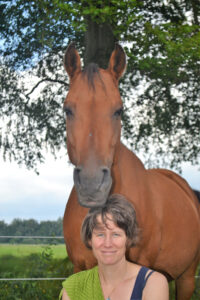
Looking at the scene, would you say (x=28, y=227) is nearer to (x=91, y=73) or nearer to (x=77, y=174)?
(x=91, y=73)

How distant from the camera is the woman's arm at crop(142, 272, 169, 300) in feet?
7.36

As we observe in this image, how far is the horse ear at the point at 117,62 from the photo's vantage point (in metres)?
3.92

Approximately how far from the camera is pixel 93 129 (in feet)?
11.2

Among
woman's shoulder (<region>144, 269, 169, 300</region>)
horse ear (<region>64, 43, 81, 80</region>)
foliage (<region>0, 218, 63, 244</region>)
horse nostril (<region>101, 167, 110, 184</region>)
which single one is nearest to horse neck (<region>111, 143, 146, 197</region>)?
horse nostril (<region>101, 167, 110, 184</region>)

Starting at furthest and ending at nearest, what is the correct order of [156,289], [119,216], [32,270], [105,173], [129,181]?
[32,270]
[129,181]
[105,173]
[119,216]
[156,289]

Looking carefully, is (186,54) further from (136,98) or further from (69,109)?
(69,109)

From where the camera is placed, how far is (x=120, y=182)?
12.4 feet

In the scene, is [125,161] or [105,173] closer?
[105,173]

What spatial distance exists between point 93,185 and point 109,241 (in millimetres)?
819

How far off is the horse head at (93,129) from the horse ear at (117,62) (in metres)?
0.01

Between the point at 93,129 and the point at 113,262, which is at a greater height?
the point at 93,129

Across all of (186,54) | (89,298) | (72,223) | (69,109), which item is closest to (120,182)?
(72,223)

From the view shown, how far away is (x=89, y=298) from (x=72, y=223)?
140cm

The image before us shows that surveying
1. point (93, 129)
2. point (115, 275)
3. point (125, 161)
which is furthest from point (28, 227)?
point (115, 275)
